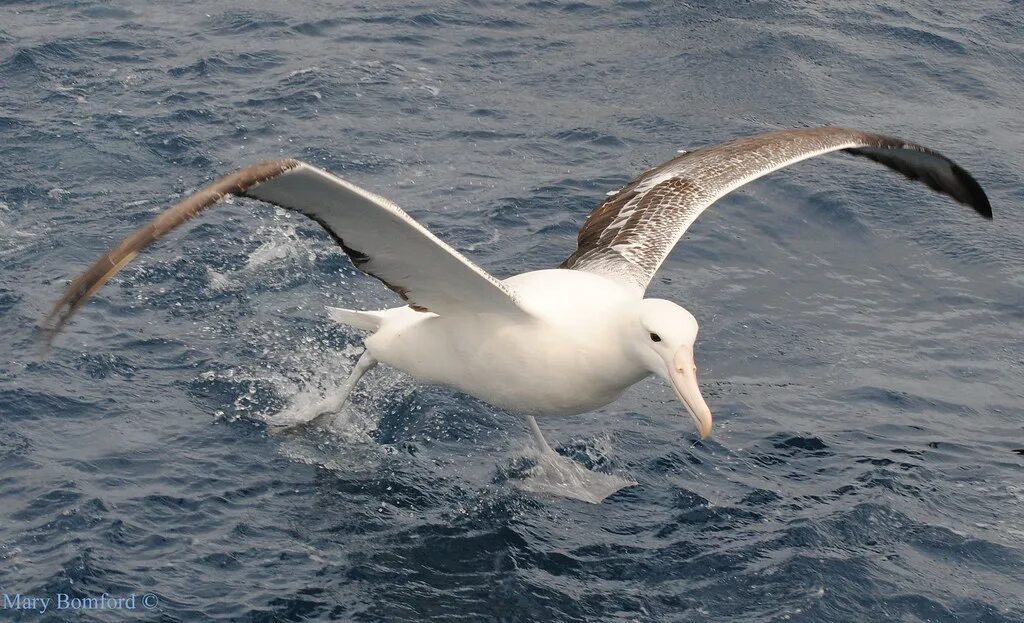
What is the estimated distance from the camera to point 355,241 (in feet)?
28.0

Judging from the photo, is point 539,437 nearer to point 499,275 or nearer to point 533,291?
point 533,291

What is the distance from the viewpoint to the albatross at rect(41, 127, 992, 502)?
772 cm

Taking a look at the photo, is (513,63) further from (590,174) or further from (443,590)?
(443,590)

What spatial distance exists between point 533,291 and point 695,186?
7.76 feet

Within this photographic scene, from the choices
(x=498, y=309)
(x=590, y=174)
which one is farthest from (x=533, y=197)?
(x=498, y=309)

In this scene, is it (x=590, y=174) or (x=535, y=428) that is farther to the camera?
(x=590, y=174)

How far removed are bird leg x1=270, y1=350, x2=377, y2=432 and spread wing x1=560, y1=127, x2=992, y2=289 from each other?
5.97 feet

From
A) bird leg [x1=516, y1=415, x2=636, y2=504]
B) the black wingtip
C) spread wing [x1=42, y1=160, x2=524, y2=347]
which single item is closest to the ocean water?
bird leg [x1=516, y1=415, x2=636, y2=504]

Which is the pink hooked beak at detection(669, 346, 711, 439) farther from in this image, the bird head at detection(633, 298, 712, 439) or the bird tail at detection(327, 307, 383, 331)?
the bird tail at detection(327, 307, 383, 331)

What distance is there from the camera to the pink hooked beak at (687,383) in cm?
800

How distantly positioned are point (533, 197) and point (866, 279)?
362cm

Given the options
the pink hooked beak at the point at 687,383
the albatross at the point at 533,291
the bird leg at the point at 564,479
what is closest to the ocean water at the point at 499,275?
the bird leg at the point at 564,479

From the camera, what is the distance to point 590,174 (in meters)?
15.0

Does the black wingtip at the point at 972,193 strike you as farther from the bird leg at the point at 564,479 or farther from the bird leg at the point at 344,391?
the bird leg at the point at 344,391
